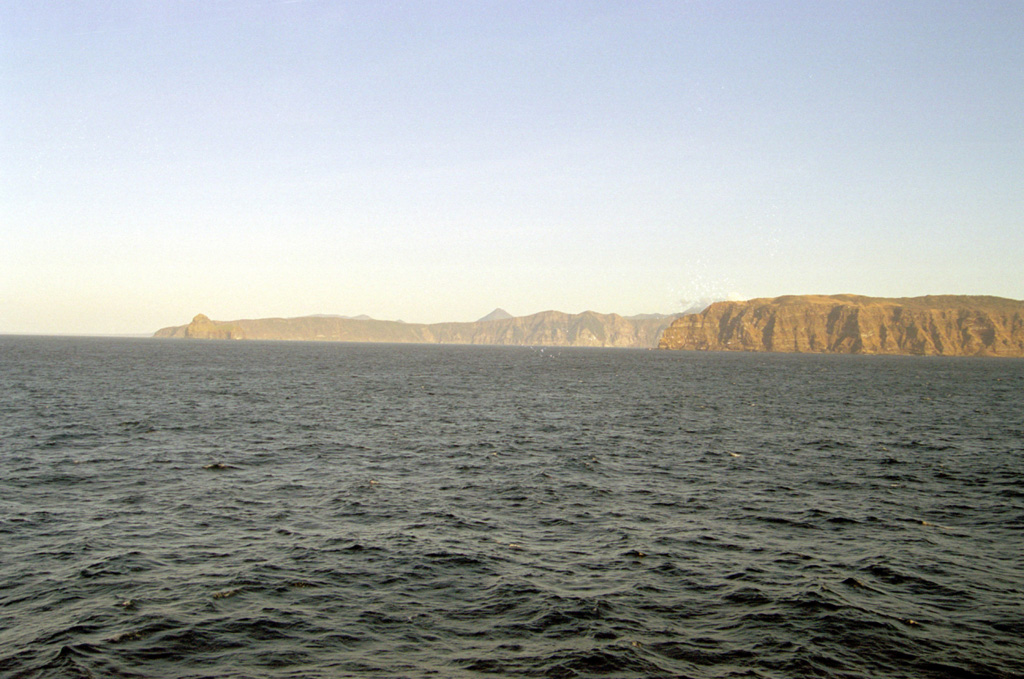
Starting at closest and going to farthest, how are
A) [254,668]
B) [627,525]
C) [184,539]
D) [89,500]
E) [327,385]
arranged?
[254,668] → [184,539] → [627,525] → [89,500] → [327,385]

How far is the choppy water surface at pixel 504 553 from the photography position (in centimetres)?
1503

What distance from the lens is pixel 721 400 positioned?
249 ft

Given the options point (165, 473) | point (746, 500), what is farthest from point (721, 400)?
point (165, 473)

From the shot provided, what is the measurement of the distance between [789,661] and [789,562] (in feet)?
22.3

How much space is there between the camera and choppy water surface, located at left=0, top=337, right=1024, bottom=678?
15.0 m

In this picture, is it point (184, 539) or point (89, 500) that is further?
point (89, 500)

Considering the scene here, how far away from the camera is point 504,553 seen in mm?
21547

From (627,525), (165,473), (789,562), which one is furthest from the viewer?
(165,473)

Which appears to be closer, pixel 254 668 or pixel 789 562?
pixel 254 668

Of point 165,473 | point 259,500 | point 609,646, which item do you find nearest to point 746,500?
point 609,646

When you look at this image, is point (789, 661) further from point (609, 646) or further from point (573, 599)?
point (573, 599)

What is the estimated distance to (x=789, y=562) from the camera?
21.0 meters

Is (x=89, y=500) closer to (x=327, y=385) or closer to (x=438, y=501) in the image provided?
(x=438, y=501)

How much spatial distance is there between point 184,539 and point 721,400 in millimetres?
63746
